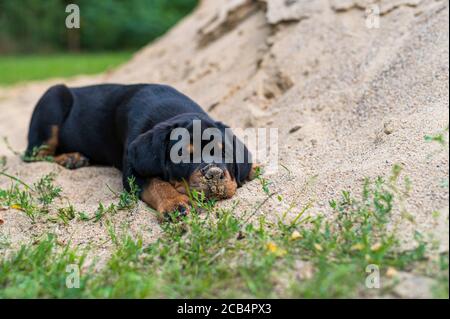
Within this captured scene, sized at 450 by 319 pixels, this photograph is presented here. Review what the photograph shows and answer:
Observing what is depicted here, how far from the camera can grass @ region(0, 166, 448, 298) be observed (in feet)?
10.6

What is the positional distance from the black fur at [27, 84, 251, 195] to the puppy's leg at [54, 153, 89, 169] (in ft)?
0.21

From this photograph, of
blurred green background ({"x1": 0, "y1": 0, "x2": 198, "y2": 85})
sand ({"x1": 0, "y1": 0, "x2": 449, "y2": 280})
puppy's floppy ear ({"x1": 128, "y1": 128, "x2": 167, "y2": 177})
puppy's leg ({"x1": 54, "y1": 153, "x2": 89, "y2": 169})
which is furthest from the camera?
blurred green background ({"x1": 0, "y1": 0, "x2": 198, "y2": 85})

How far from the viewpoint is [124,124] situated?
18.9 feet

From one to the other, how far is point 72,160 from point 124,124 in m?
0.90

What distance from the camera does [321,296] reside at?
3102mm

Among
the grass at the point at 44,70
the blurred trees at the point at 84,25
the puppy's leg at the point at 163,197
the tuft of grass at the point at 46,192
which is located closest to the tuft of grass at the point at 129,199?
the puppy's leg at the point at 163,197

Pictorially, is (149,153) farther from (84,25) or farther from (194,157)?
(84,25)

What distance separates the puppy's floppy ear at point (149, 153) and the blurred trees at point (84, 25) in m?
24.0

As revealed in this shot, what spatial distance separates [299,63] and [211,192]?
3.16 metres

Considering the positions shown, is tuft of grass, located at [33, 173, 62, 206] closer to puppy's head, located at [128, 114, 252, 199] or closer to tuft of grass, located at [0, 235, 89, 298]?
puppy's head, located at [128, 114, 252, 199]

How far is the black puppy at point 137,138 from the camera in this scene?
174 inches

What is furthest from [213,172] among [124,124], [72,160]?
[72,160]

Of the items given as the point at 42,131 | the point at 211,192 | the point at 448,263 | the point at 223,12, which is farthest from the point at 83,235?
the point at 223,12

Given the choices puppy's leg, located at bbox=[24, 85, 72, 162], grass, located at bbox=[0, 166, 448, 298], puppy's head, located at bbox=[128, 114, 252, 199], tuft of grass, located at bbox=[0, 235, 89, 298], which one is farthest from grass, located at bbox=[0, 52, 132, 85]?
grass, located at bbox=[0, 166, 448, 298]
